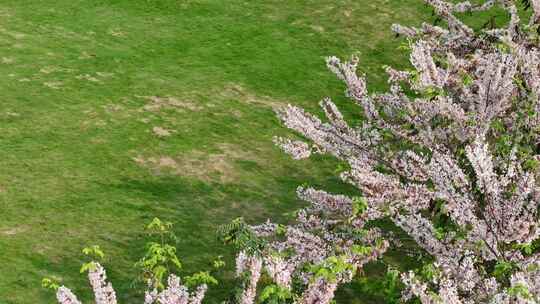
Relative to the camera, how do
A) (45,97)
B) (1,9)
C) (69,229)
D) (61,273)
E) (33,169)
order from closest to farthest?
(61,273)
(69,229)
(33,169)
(45,97)
(1,9)

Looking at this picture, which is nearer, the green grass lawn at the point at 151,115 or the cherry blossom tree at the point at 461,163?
the cherry blossom tree at the point at 461,163

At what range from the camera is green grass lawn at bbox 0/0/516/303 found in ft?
20.5

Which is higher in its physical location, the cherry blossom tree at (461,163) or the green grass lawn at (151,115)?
the cherry blossom tree at (461,163)

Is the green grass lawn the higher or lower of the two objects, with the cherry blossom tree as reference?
lower

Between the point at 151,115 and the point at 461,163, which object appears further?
the point at 151,115

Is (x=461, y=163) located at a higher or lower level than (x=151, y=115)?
higher

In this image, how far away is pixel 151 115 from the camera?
28.2 ft

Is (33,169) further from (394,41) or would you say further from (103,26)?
(394,41)

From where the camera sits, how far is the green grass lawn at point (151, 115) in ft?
20.5

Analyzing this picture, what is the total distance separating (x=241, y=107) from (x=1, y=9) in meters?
4.43

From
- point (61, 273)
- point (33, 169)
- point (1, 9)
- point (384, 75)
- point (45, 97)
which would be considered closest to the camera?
point (61, 273)

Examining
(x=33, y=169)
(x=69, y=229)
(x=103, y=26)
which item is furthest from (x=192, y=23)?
(x=69, y=229)

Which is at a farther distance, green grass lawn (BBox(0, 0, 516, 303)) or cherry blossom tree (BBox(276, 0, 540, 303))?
green grass lawn (BBox(0, 0, 516, 303))

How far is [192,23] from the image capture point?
1131cm
